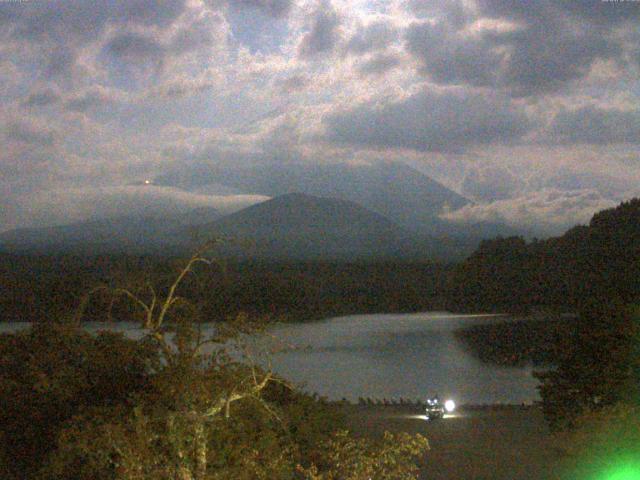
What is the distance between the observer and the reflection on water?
3894cm

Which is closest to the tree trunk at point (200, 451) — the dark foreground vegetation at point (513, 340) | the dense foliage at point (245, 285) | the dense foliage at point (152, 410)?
the dense foliage at point (152, 410)

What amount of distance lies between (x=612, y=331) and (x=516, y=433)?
5.16 m

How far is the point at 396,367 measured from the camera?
48531 mm

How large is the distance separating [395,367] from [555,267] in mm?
28925

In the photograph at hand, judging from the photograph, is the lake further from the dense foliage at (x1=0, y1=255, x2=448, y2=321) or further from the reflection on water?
the dense foliage at (x1=0, y1=255, x2=448, y2=321)

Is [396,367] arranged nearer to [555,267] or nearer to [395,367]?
[395,367]

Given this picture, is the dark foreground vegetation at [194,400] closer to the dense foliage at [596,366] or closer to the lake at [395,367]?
the dense foliage at [596,366]

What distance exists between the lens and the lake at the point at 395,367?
38594mm

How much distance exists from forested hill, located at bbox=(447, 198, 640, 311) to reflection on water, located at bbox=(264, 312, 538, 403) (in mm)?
8589

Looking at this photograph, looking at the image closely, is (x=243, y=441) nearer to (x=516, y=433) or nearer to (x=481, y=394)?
(x=516, y=433)

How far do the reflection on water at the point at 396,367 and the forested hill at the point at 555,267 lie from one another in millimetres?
8589

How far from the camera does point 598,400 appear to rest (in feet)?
55.2

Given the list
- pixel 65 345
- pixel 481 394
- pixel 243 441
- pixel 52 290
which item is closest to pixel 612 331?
pixel 243 441

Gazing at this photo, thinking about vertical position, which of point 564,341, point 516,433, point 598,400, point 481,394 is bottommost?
point 481,394
